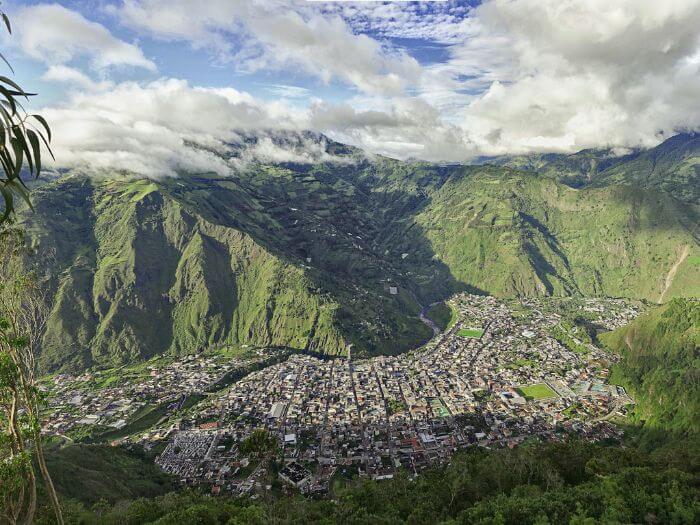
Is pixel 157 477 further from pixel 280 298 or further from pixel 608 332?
→ pixel 608 332

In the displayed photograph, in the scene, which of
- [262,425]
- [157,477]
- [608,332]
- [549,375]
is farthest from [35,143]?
[608,332]

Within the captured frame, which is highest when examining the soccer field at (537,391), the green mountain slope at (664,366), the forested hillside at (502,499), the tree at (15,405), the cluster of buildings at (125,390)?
the tree at (15,405)

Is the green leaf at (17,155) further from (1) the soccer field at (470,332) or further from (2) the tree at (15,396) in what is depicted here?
(1) the soccer field at (470,332)

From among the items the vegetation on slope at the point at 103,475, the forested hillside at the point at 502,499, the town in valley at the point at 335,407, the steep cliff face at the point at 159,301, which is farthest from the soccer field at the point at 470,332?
the vegetation on slope at the point at 103,475

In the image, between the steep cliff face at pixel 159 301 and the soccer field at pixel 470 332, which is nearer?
the steep cliff face at pixel 159 301

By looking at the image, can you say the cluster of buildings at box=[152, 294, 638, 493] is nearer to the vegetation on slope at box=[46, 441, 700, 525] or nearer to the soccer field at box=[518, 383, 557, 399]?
the soccer field at box=[518, 383, 557, 399]

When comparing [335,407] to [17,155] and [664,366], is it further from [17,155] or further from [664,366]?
[17,155]
